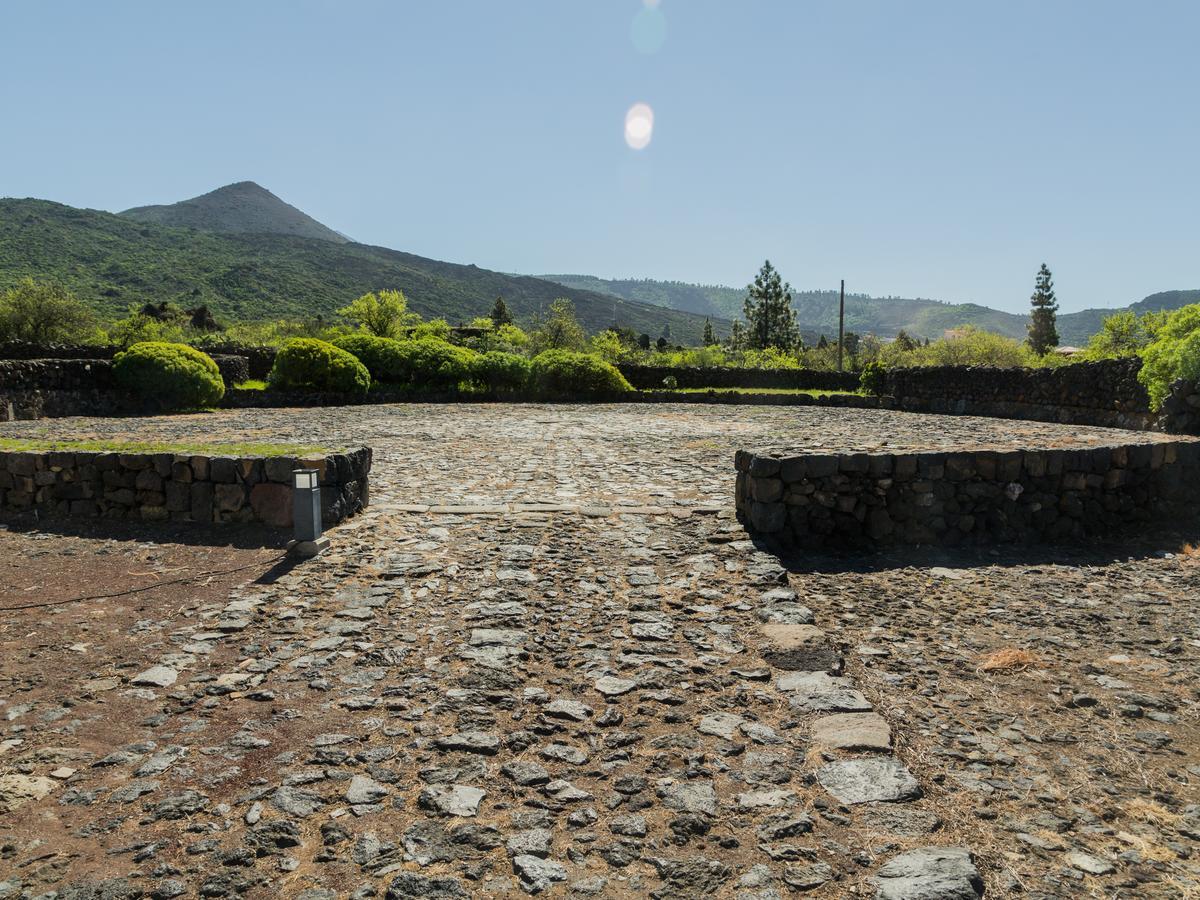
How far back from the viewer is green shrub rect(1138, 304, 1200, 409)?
11668 mm

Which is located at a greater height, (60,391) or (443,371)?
(443,371)

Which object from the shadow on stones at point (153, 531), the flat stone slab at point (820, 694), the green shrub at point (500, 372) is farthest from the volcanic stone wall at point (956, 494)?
the green shrub at point (500, 372)

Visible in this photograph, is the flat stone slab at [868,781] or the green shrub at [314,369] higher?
the green shrub at [314,369]

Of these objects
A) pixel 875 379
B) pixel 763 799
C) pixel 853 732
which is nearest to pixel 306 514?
pixel 763 799

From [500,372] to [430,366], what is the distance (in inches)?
99.4

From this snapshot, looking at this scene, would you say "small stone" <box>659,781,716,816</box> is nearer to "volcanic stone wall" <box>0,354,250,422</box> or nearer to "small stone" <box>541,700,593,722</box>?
"small stone" <box>541,700,593,722</box>

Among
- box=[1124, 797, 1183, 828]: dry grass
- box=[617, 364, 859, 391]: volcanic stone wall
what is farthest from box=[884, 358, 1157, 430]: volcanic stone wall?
box=[1124, 797, 1183, 828]: dry grass

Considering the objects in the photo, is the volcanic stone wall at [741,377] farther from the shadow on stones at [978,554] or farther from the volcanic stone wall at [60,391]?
the shadow on stones at [978,554]

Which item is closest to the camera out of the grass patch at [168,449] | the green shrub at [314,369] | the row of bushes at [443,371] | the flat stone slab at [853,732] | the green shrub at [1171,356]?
the flat stone slab at [853,732]

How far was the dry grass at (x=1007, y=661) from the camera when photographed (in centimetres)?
446

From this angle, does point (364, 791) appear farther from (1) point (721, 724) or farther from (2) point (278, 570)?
(2) point (278, 570)

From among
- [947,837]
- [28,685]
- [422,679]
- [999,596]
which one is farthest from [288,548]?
[999,596]

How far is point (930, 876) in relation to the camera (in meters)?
2.46

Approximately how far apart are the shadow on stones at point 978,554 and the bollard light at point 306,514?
3882 mm
